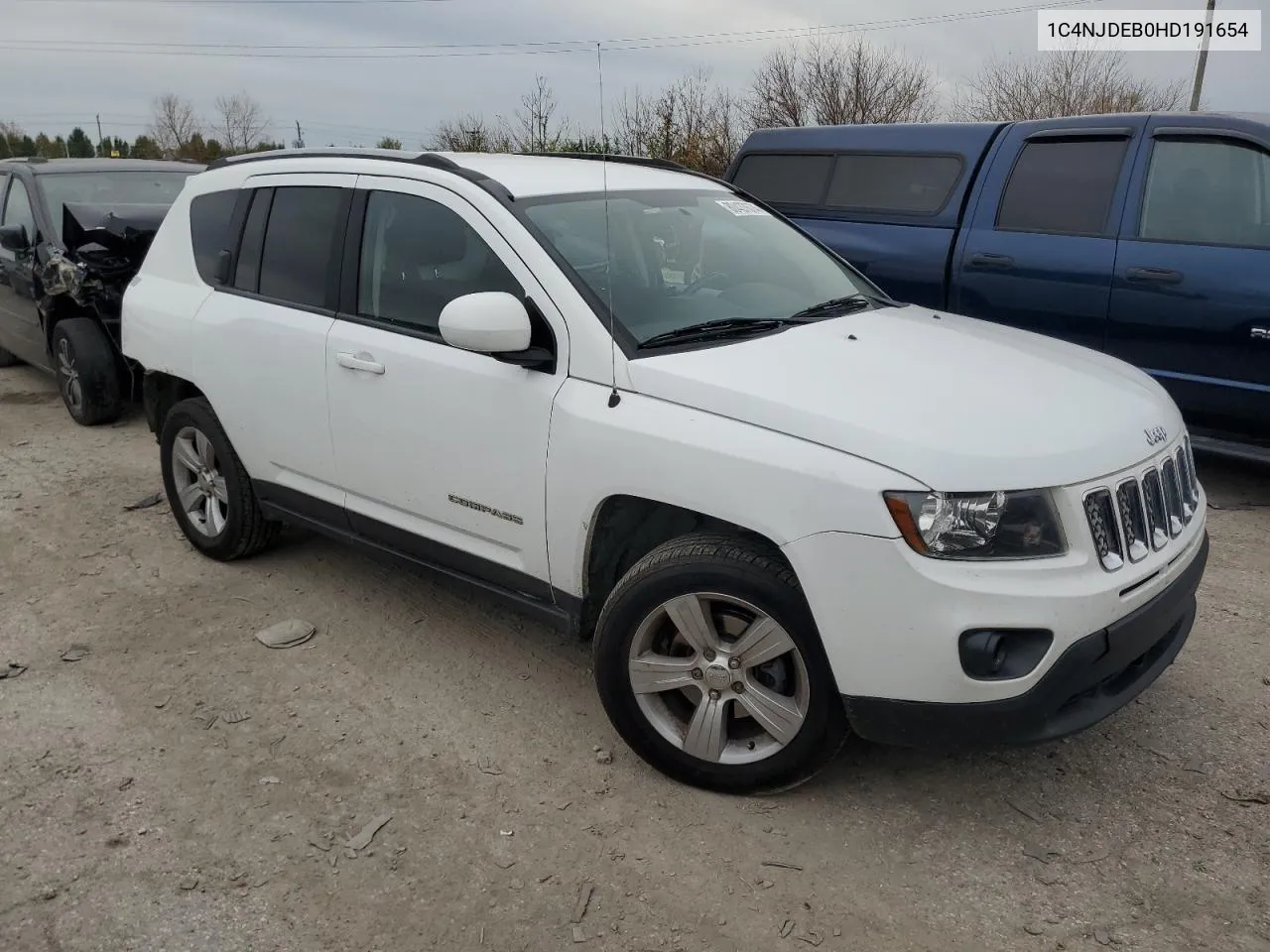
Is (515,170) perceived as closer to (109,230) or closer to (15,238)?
(109,230)

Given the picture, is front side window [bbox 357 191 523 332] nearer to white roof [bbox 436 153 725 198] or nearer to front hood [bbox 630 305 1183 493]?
white roof [bbox 436 153 725 198]

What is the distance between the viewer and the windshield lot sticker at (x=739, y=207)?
412 centimetres

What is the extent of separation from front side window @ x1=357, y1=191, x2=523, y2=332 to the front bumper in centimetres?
171

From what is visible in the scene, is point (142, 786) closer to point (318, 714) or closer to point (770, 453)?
point (318, 714)

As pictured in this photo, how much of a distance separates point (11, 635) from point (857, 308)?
3.52m

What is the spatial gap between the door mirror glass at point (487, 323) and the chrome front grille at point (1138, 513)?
1.63 meters

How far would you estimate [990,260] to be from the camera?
5.98m

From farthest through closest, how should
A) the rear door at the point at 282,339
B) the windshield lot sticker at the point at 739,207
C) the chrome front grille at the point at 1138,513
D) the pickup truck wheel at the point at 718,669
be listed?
1. the windshield lot sticker at the point at 739,207
2. the rear door at the point at 282,339
3. the pickup truck wheel at the point at 718,669
4. the chrome front grille at the point at 1138,513

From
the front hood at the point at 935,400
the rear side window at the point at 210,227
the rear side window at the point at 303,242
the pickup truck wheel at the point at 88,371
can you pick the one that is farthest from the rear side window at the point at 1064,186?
the pickup truck wheel at the point at 88,371

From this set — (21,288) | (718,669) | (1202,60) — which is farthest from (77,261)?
(1202,60)

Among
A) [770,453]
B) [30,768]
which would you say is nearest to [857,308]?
[770,453]

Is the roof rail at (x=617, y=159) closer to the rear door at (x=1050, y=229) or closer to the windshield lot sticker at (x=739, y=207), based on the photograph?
the windshield lot sticker at (x=739, y=207)

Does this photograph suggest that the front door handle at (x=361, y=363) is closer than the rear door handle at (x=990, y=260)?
Yes

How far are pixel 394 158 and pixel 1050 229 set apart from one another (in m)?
3.81
